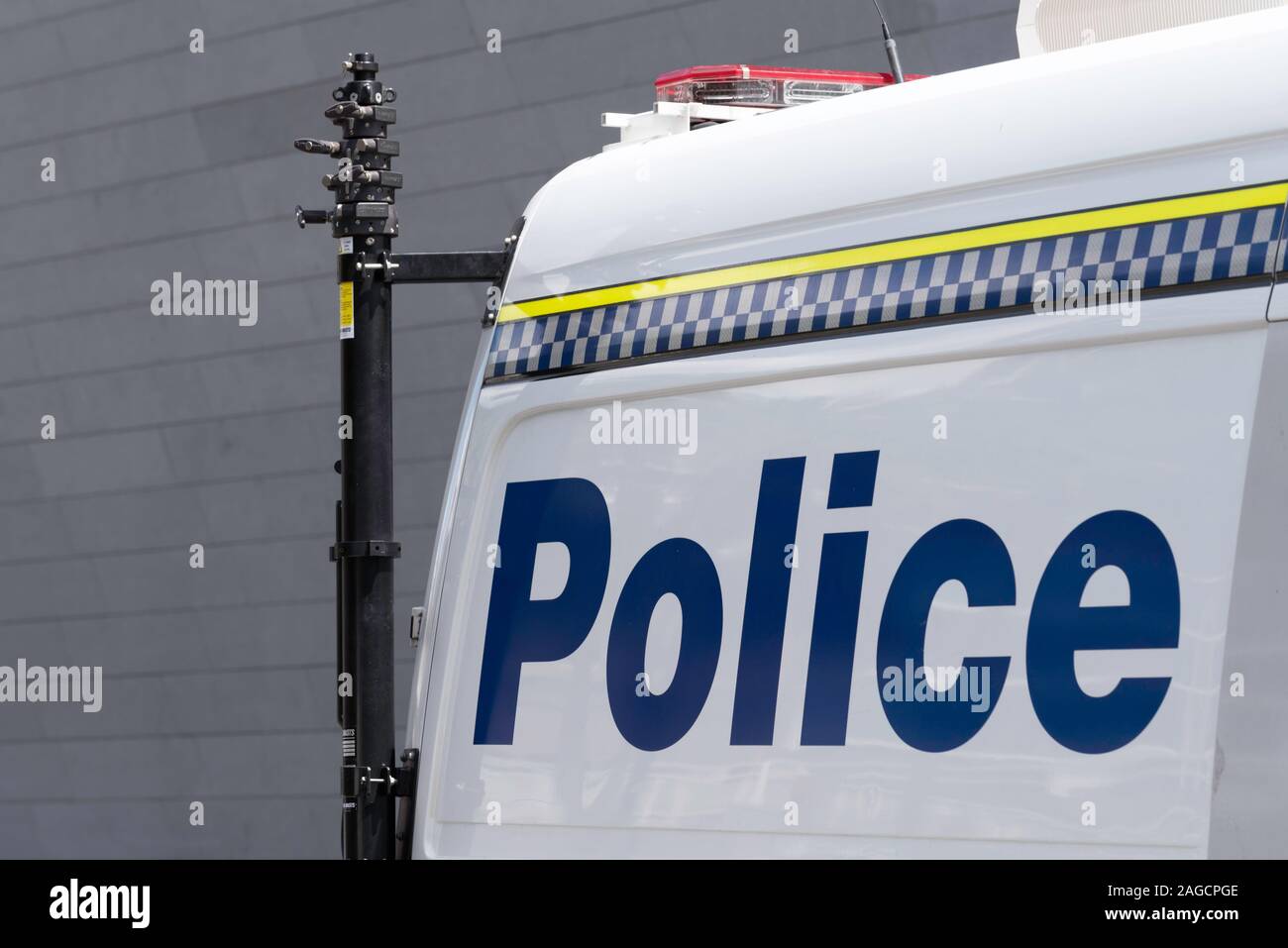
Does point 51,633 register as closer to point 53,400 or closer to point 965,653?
point 53,400

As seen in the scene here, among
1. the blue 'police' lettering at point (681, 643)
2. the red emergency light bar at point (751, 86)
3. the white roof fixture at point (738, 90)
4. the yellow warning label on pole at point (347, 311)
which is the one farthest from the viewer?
the yellow warning label on pole at point (347, 311)

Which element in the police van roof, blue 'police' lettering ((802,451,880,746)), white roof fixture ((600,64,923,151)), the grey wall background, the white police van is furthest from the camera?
the grey wall background

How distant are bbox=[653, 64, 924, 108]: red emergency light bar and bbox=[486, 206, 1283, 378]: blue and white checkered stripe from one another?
648 mm

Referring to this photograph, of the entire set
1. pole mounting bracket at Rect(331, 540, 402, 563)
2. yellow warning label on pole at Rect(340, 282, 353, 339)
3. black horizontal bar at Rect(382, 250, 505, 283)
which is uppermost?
black horizontal bar at Rect(382, 250, 505, 283)

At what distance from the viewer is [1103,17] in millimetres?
3121

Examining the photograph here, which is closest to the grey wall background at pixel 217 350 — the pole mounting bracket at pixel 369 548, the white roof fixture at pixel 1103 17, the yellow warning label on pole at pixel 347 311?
the yellow warning label on pole at pixel 347 311

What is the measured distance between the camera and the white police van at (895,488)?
230 cm

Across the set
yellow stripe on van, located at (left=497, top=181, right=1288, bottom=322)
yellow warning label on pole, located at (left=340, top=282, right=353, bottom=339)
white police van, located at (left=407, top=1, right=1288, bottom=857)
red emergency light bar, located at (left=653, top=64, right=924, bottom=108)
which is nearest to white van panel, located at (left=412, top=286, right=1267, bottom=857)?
white police van, located at (left=407, top=1, right=1288, bottom=857)

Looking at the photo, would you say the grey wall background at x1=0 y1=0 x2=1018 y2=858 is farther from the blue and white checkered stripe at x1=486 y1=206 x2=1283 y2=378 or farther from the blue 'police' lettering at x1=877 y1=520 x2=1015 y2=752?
the blue 'police' lettering at x1=877 y1=520 x2=1015 y2=752

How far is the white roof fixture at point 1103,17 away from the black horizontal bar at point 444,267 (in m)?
1.10

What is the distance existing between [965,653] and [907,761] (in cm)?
17

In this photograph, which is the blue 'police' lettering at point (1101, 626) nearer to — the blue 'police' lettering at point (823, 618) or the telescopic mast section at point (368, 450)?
the blue 'police' lettering at point (823, 618)

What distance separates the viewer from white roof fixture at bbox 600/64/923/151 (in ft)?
11.7
